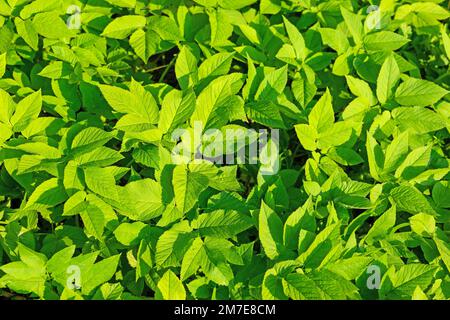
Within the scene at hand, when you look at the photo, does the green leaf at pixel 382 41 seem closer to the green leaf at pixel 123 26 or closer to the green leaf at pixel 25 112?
the green leaf at pixel 123 26

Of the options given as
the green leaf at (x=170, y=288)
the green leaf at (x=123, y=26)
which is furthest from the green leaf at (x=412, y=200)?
the green leaf at (x=123, y=26)

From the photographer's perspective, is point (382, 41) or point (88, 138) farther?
point (382, 41)

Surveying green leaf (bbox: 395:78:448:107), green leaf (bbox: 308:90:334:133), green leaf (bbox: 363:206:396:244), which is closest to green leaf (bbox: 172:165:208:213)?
green leaf (bbox: 308:90:334:133)

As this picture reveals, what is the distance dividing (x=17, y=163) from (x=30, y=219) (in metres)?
0.20

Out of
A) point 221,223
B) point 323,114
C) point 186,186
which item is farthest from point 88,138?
point 323,114

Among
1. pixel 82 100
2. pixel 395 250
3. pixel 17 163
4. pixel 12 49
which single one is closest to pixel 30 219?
pixel 17 163

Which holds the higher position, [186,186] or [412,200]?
[186,186]

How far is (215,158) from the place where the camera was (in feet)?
6.63

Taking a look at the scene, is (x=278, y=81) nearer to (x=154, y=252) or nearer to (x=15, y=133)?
(x=154, y=252)

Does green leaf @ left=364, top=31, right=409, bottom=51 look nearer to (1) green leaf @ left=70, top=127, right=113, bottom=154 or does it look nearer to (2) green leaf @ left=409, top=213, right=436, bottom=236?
(2) green leaf @ left=409, top=213, right=436, bottom=236

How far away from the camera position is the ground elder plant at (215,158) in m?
1.83

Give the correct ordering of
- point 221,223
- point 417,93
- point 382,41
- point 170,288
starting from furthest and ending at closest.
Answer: point 382,41, point 417,93, point 221,223, point 170,288

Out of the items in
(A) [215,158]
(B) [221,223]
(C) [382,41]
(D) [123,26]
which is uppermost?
(D) [123,26]

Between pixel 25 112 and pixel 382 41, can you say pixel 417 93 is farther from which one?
pixel 25 112
